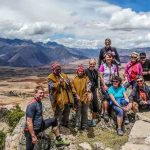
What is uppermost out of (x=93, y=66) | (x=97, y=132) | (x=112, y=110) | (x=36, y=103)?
(x=93, y=66)

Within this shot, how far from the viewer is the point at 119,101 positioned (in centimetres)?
1694

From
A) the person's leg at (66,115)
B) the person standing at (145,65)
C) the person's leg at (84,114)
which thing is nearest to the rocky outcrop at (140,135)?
the person's leg at (84,114)

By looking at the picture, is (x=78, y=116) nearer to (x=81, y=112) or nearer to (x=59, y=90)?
(x=81, y=112)

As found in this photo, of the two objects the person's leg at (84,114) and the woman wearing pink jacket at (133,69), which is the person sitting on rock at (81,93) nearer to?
the person's leg at (84,114)

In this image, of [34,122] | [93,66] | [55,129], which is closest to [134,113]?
[93,66]

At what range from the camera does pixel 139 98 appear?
58.3ft

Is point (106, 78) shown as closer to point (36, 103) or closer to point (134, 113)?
point (134, 113)

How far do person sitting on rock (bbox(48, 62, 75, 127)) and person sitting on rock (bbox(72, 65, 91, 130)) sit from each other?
341 mm

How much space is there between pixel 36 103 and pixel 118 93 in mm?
5172

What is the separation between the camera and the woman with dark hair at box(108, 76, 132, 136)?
16.5m

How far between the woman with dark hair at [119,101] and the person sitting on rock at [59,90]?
2.14m

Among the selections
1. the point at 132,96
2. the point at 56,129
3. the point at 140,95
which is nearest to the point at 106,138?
the point at 132,96

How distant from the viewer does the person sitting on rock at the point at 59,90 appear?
16.1 metres

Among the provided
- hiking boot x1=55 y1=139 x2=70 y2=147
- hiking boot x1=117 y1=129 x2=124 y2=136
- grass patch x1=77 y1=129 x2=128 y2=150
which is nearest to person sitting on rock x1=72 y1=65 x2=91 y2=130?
grass patch x1=77 y1=129 x2=128 y2=150
